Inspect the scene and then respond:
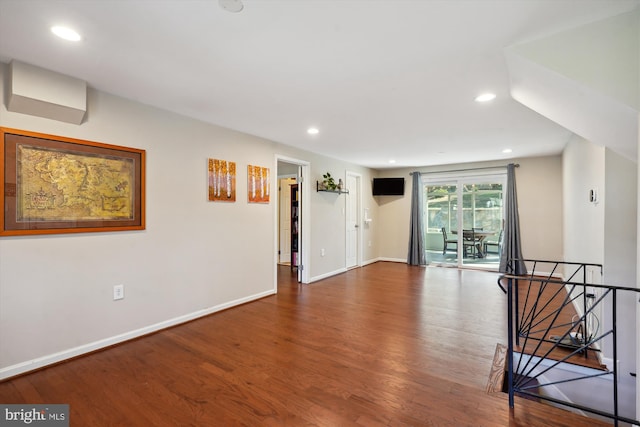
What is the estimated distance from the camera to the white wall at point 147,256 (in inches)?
90.7

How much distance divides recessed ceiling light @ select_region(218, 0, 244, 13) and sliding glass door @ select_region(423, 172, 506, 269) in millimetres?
6258

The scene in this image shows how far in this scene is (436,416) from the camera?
6.00 feet

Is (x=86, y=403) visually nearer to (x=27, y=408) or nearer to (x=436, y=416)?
(x=27, y=408)

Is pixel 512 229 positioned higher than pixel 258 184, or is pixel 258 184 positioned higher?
pixel 258 184

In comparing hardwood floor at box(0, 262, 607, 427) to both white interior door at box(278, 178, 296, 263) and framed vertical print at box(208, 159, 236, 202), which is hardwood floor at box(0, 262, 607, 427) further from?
white interior door at box(278, 178, 296, 263)

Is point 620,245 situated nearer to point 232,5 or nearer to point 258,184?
point 232,5

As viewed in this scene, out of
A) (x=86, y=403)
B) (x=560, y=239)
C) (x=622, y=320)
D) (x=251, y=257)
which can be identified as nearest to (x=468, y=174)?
(x=560, y=239)

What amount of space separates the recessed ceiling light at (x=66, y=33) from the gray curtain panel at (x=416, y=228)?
647 cm

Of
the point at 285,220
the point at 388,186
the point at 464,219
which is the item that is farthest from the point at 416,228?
the point at 285,220

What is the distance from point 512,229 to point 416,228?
191 centimetres

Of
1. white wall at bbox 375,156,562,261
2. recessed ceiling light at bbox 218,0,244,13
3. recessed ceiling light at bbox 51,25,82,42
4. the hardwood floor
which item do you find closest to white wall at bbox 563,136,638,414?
the hardwood floor

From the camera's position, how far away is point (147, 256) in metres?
3.01

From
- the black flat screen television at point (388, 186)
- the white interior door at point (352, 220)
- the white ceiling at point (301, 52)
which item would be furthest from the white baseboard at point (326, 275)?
the white ceiling at point (301, 52)

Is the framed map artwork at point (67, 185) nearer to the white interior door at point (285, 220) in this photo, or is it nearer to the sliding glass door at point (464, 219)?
the white interior door at point (285, 220)
